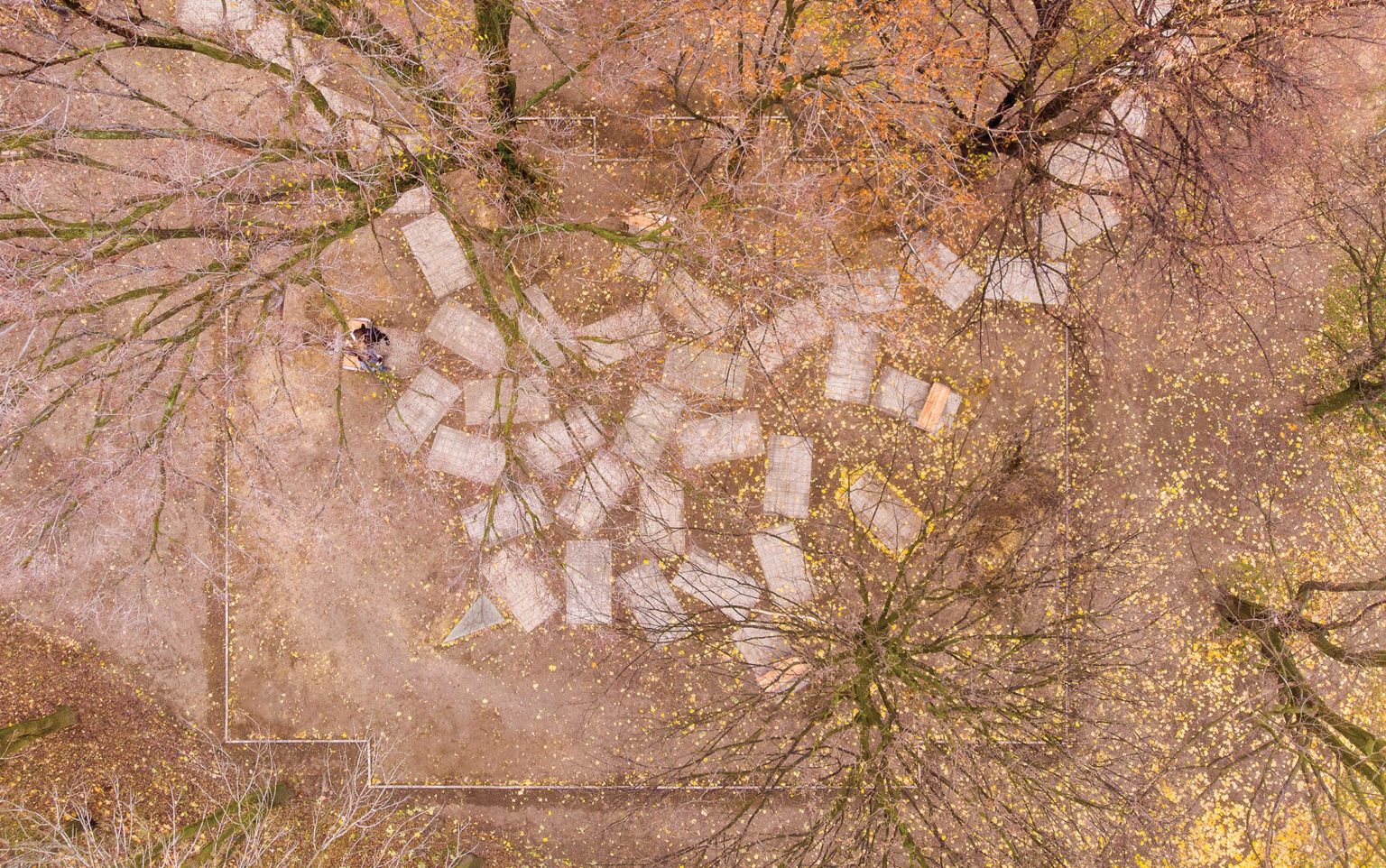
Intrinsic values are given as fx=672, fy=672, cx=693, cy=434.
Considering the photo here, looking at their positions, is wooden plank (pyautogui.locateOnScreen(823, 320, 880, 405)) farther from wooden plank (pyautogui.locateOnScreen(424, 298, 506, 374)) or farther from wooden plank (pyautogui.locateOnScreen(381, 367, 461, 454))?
wooden plank (pyautogui.locateOnScreen(381, 367, 461, 454))

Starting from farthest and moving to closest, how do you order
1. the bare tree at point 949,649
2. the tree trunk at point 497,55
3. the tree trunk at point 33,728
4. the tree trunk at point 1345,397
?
the tree trunk at point 33,728 → the tree trunk at point 1345,397 → the bare tree at point 949,649 → the tree trunk at point 497,55

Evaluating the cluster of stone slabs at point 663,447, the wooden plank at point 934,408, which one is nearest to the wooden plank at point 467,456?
the cluster of stone slabs at point 663,447

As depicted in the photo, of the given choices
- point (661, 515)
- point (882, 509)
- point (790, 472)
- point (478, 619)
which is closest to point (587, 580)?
point (661, 515)

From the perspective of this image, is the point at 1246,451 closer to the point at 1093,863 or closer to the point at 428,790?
the point at 1093,863

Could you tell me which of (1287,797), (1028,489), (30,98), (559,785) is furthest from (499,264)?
(1287,797)

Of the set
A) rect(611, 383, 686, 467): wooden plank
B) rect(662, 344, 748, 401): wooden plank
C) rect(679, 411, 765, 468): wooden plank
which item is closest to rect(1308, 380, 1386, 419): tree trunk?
rect(679, 411, 765, 468): wooden plank

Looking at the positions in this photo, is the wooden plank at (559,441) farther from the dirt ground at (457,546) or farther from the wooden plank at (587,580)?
the wooden plank at (587,580)
